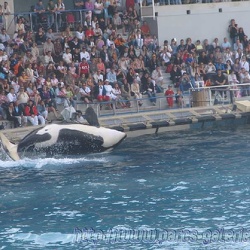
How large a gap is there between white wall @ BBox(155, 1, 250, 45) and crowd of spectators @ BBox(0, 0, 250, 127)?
613 millimetres

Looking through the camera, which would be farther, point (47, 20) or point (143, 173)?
point (47, 20)

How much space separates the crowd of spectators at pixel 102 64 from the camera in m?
34.2

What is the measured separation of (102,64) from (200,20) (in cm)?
676

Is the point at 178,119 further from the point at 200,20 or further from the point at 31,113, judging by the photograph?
the point at 200,20

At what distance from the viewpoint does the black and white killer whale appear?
96.5ft

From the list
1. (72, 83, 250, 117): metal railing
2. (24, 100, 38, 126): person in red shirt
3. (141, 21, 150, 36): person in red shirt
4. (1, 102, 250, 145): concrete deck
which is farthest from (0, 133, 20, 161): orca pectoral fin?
(141, 21, 150, 36): person in red shirt

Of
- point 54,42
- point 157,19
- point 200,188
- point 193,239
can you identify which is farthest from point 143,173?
point 157,19

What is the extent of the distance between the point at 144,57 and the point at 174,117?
4.80 meters

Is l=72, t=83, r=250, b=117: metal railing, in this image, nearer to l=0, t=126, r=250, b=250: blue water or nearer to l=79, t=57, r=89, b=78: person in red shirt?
l=79, t=57, r=89, b=78: person in red shirt

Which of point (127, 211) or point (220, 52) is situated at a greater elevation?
point (220, 52)

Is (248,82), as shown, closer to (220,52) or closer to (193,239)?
(220,52)

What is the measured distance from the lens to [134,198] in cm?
2370

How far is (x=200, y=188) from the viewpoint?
2453 cm

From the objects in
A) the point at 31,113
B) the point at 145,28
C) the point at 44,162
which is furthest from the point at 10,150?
the point at 145,28
